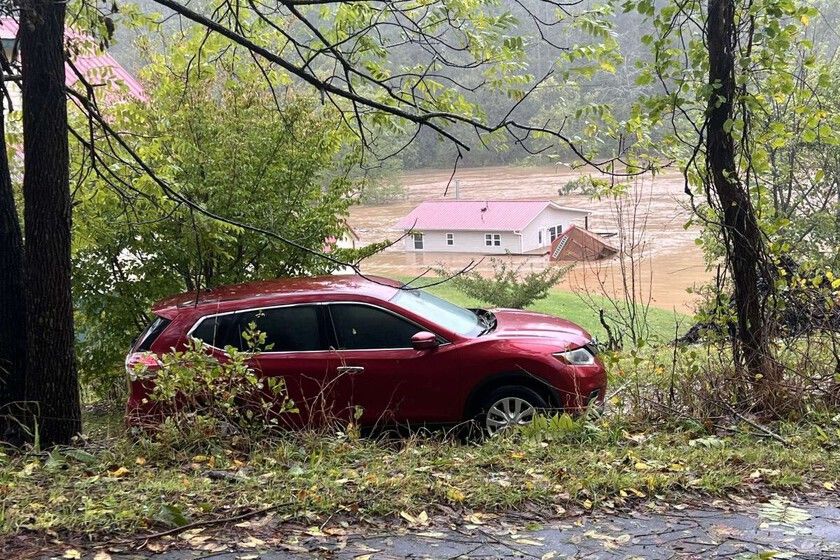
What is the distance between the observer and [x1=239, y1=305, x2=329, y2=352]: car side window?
7.22 meters

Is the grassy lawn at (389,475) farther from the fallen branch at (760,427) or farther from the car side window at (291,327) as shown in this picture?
the car side window at (291,327)

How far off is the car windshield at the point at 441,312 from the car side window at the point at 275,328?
2.47ft

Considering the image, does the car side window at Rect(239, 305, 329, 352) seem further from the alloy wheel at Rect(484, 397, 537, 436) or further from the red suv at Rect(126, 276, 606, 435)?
the alloy wheel at Rect(484, 397, 537, 436)

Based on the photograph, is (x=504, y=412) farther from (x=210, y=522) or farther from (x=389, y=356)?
(x=210, y=522)

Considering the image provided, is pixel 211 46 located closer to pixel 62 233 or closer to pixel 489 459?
pixel 62 233

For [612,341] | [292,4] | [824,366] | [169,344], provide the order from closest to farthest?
1. [292,4]
2. [824,366]
3. [169,344]
4. [612,341]

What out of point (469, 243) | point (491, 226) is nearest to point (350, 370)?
point (491, 226)

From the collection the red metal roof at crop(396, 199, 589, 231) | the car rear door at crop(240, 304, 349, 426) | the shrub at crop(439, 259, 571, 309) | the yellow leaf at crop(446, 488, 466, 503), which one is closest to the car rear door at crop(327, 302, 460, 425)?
the car rear door at crop(240, 304, 349, 426)

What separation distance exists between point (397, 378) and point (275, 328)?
3.81 ft

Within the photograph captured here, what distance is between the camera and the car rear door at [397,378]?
23.1ft

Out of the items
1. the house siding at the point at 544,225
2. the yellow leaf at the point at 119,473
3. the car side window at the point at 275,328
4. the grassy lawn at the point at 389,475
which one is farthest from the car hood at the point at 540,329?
the house siding at the point at 544,225

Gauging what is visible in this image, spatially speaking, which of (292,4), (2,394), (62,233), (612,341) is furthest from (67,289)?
(612,341)

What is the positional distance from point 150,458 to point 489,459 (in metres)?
2.11

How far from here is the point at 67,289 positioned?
6.01m
